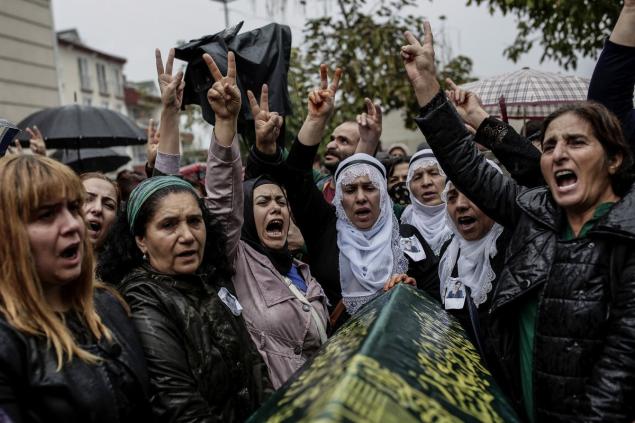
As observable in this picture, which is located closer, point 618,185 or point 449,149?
point 618,185

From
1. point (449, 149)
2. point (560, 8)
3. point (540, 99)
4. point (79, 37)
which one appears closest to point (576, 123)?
point (449, 149)

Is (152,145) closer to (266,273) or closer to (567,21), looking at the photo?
(266,273)

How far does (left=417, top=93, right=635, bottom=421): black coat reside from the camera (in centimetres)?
188

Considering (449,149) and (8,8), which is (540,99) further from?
(8,8)

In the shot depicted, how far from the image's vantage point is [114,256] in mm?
2447

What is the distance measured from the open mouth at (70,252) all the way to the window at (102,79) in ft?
169

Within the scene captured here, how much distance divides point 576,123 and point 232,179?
1440 mm

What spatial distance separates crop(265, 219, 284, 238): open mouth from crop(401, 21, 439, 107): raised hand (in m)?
1.09

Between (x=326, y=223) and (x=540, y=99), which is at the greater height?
(x=540, y=99)

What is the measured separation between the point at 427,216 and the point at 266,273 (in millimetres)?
1759

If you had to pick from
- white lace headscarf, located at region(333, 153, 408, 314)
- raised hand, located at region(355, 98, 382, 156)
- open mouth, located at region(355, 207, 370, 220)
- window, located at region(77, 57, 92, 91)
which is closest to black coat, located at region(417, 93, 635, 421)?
white lace headscarf, located at region(333, 153, 408, 314)

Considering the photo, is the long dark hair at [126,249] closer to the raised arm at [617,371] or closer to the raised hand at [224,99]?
the raised hand at [224,99]

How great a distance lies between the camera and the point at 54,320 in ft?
5.61

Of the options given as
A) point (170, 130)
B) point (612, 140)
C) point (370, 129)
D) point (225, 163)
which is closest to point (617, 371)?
point (612, 140)
